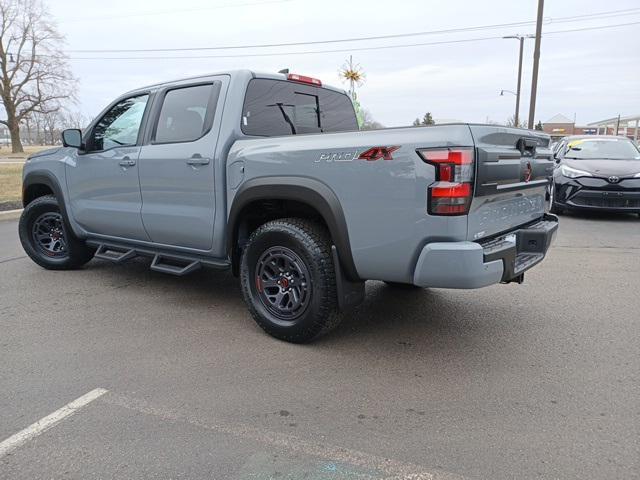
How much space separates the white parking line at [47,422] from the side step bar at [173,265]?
4.61 ft

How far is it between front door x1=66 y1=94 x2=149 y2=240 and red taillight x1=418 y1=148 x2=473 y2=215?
9.29 feet

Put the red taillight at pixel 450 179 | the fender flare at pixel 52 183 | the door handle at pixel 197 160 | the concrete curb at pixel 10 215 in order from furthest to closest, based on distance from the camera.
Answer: the concrete curb at pixel 10 215, the fender flare at pixel 52 183, the door handle at pixel 197 160, the red taillight at pixel 450 179

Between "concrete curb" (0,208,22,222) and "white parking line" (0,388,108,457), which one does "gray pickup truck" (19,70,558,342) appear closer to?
"white parking line" (0,388,108,457)

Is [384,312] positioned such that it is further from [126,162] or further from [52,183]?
[52,183]

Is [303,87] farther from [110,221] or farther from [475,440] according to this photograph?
[475,440]

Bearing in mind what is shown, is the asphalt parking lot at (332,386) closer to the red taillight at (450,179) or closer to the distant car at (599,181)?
the red taillight at (450,179)

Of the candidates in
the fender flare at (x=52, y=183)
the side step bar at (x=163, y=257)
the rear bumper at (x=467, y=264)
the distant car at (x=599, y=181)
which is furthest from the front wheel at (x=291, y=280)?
the distant car at (x=599, y=181)

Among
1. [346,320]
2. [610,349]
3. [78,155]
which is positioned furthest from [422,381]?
[78,155]

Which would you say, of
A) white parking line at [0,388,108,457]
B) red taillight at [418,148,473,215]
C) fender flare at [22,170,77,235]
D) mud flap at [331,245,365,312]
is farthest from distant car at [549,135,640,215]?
white parking line at [0,388,108,457]

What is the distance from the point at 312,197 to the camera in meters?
3.36

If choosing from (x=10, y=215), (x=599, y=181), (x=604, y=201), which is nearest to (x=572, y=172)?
(x=599, y=181)

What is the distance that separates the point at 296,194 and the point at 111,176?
2.31 meters

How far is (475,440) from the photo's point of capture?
2.49 meters

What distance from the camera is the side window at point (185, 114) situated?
4125 mm
